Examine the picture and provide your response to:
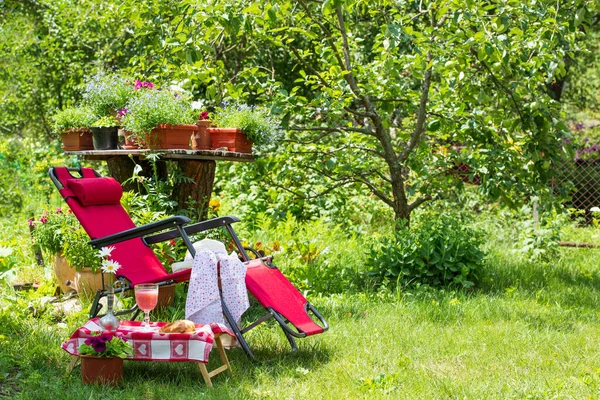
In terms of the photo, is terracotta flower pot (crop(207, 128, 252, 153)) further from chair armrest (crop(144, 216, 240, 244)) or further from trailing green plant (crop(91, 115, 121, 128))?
chair armrest (crop(144, 216, 240, 244))

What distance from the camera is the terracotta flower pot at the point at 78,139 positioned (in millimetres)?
4887

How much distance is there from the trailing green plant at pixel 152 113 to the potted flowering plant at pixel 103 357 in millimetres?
1736

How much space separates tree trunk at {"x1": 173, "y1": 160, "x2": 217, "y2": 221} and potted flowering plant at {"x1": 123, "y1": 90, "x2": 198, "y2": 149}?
1.72 feet

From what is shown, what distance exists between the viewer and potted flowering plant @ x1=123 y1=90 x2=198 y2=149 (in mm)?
4543

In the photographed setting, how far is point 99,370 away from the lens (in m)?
3.10

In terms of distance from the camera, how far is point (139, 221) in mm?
4805

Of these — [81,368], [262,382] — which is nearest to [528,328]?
[262,382]

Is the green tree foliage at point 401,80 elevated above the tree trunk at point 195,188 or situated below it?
above

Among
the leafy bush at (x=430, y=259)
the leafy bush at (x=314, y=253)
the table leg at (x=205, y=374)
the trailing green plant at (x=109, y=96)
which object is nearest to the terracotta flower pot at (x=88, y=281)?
the trailing green plant at (x=109, y=96)

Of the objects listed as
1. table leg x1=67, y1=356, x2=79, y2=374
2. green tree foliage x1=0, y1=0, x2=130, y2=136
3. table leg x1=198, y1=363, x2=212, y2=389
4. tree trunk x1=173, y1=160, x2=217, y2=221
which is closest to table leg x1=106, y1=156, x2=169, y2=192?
tree trunk x1=173, y1=160, x2=217, y2=221

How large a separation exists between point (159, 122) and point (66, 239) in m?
0.90

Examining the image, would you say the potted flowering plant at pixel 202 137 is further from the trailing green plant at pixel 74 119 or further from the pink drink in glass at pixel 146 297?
the pink drink in glass at pixel 146 297

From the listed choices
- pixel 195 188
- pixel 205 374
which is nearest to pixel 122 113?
pixel 195 188

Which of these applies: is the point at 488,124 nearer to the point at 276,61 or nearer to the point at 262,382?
the point at 262,382
